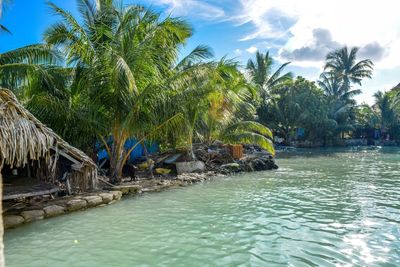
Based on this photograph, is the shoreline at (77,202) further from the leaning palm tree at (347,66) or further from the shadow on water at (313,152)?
the leaning palm tree at (347,66)

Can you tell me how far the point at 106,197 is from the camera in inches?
360

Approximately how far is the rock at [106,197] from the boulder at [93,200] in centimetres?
9

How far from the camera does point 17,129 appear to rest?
6828mm

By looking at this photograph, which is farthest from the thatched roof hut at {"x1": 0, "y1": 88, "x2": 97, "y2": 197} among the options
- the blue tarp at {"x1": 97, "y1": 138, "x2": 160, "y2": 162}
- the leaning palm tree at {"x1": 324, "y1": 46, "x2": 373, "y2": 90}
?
the leaning palm tree at {"x1": 324, "y1": 46, "x2": 373, "y2": 90}

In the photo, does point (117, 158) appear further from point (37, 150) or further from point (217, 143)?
point (217, 143)

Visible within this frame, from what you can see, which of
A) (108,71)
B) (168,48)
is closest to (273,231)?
(108,71)

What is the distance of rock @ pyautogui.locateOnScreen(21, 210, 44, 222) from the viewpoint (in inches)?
286

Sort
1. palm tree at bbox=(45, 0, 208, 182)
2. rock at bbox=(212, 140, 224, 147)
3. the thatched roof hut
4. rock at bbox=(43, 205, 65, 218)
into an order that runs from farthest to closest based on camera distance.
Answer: rock at bbox=(212, 140, 224, 147)
palm tree at bbox=(45, 0, 208, 182)
rock at bbox=(43, 205, 65, 218)
the thatched roof hut

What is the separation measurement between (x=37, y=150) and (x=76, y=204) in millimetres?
1785

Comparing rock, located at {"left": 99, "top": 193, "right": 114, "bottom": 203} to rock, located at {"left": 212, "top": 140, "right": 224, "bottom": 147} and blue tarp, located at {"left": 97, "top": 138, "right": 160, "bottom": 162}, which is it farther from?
rock, located at {"left": 212, "top": 140, "right": 224, "bottom": 147}

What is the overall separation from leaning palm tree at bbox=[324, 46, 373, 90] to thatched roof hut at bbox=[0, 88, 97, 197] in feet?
125

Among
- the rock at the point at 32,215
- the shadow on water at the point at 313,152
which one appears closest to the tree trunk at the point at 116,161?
the rock at the point at 32,215

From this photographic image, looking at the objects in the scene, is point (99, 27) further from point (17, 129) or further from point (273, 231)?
point (273, 231)

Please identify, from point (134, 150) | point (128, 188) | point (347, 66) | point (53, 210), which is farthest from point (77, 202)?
point (347, 66)
